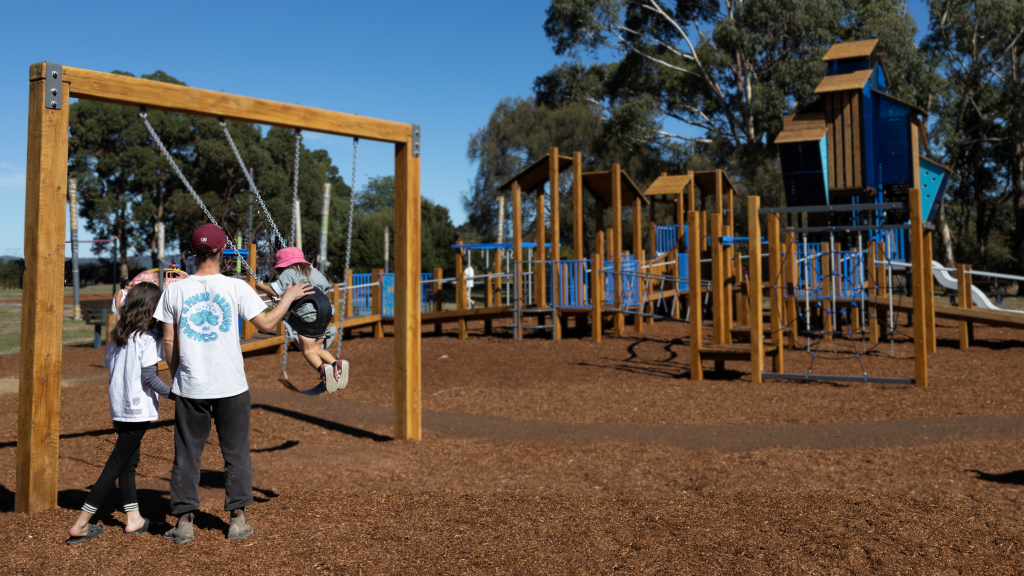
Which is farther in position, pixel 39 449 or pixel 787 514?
pixel 39 449

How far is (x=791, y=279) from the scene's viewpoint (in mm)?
11867

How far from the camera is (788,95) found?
31.5 meters

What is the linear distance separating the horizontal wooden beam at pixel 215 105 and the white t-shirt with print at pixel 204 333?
1.98m

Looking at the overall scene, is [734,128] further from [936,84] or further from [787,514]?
[787,514]

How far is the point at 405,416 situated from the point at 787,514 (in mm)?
3783

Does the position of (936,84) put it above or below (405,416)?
above

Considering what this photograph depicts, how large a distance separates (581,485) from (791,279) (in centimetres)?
765

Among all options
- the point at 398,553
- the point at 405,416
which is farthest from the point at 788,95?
the point at 398,553

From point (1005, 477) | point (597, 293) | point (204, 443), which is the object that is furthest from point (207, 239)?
point (597, 293)

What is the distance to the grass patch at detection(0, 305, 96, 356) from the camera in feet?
61.4

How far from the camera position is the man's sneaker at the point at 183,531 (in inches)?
155

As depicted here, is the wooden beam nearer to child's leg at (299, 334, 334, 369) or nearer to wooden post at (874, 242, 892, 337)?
child's leg at (299, 334, 334, 369)

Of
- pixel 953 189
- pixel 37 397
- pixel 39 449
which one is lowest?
pixel 39 449

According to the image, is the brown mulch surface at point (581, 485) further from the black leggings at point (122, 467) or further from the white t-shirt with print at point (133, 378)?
the white t-shirt with print at point (133, 378)
